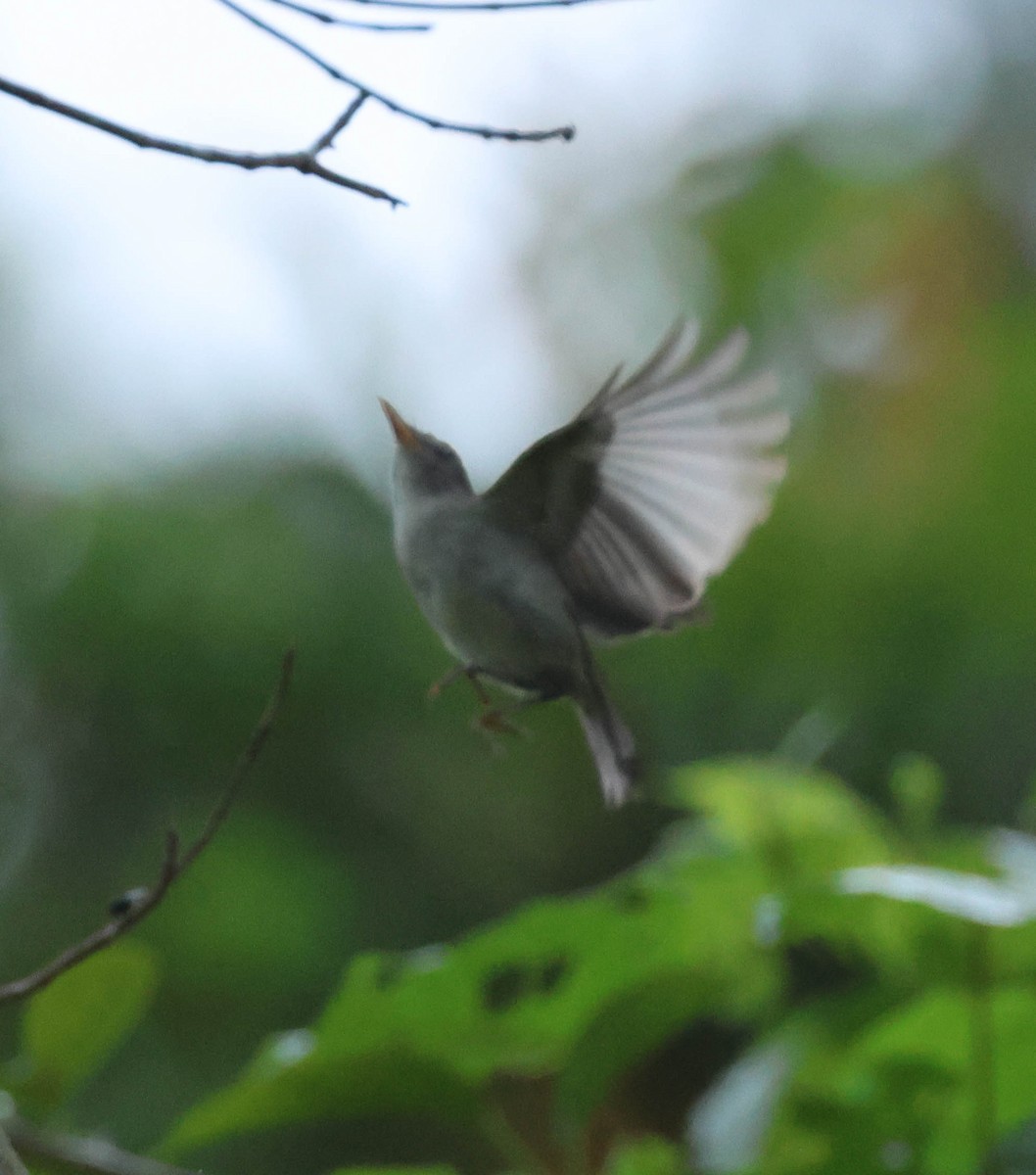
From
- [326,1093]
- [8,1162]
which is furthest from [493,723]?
[8,1162]

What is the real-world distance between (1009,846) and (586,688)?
1.66 ft

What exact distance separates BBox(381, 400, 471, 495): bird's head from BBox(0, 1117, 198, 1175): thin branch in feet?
2.07

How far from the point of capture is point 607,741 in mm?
1427

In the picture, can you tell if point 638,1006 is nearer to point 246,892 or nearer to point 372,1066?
point 372,1066

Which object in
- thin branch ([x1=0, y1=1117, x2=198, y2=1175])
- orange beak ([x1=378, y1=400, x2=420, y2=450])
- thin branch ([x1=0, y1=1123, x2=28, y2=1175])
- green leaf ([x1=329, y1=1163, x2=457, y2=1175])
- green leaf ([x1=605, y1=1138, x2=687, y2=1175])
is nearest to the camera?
thin branch ([x1=0, y1=1123, x2=28, y2=1175])

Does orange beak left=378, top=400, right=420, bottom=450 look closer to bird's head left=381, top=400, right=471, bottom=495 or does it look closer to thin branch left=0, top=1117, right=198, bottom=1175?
bird's head left=381, top=400, right=471, bottom=495

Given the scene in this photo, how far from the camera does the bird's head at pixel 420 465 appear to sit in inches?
57.4

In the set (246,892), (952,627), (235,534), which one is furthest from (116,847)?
(952,627)

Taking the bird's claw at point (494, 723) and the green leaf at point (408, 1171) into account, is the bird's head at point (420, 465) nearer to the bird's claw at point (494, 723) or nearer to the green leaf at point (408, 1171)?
the bird's claw at point (494, 723)

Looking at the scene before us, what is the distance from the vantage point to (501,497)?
1.43m

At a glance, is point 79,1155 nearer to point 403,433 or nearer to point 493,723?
point 493,723

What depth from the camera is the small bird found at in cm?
134

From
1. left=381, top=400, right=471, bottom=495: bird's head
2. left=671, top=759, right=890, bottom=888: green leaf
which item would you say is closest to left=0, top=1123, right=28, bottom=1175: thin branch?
left=381, top=400, right=471, bottom=495: bird's head

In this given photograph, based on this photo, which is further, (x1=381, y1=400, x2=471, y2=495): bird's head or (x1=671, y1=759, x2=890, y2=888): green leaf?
(x1=671, y1=759, x2=890, y2=888): green leaf
